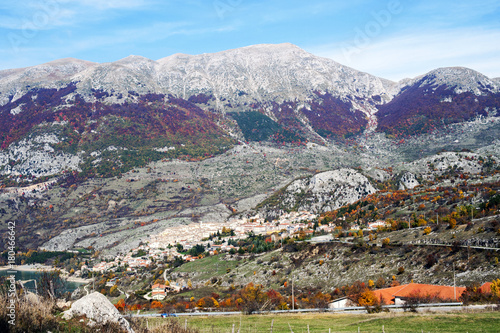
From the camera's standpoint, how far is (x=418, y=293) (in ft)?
115

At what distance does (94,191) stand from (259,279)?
14873 centimetres

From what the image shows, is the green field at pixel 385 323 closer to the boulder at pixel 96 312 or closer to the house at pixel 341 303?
the boulder at pixel 96 312

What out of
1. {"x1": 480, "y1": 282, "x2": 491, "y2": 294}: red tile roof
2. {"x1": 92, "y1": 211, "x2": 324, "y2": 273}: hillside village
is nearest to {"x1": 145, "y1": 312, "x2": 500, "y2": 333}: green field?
{"x1": 480, "y1": 282, "x2": 491, "y2": 294}: red tile roof

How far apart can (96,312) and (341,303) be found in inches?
1319

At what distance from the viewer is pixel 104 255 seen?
442ft

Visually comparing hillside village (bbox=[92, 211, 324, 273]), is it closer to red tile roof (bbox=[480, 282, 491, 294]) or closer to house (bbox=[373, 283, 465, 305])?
house (bbox=[373, 283, 465, 305])

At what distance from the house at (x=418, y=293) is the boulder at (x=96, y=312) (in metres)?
29.9

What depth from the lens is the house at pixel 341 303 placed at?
38634 millimetres

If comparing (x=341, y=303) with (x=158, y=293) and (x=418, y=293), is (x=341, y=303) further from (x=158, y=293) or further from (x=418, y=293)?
(x=158, y=293)

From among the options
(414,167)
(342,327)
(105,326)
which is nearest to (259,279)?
(342,327)

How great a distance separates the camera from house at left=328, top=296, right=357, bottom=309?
3863cm

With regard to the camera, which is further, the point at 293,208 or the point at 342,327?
the point at 293,208

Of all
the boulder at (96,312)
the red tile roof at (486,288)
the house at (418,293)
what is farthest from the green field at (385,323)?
the red tile roof at (486,288)

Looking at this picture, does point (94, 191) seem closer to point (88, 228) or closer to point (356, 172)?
point (88, 228)
